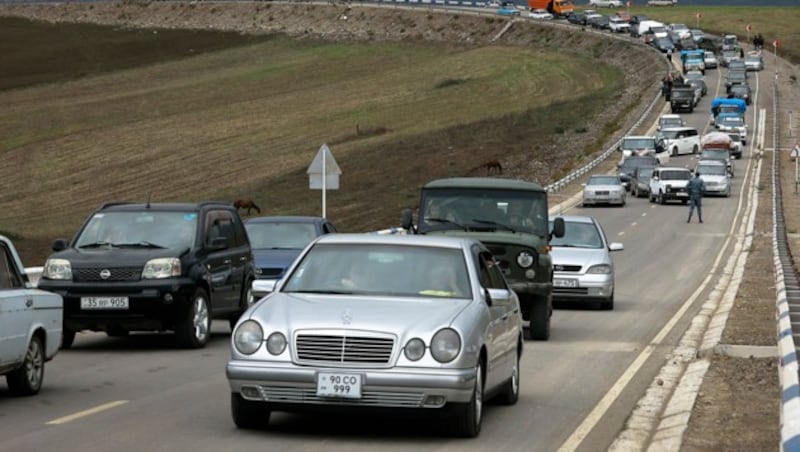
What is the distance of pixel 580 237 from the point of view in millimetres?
28281

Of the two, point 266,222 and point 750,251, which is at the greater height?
point 266,222

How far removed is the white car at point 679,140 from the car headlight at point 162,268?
63215 mm

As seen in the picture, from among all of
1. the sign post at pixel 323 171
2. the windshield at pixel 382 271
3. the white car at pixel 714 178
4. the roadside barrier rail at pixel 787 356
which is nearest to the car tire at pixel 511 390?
the windshield at pixel 382 271

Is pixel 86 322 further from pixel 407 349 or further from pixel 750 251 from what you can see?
pixel 750 251

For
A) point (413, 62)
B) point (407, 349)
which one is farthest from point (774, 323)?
point (413, 62)

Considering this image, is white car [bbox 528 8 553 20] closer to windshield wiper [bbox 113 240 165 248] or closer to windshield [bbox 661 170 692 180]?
windshield [bbox 661 170 692 180]

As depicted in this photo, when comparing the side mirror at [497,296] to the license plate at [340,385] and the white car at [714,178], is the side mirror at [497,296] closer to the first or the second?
the license plate at [340,385]

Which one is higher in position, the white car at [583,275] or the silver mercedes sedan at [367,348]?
the silver mercedes sedan at [367,348]

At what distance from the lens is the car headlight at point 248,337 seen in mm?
11953

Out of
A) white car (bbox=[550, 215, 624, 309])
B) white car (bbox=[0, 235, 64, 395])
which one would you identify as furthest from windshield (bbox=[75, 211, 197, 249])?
white car (bbox=[550, 215, 624, 309])

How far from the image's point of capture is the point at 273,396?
1184 centimetres

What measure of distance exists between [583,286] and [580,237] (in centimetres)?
174

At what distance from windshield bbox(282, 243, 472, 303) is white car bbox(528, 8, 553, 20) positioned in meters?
142

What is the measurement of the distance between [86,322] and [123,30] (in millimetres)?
135909
